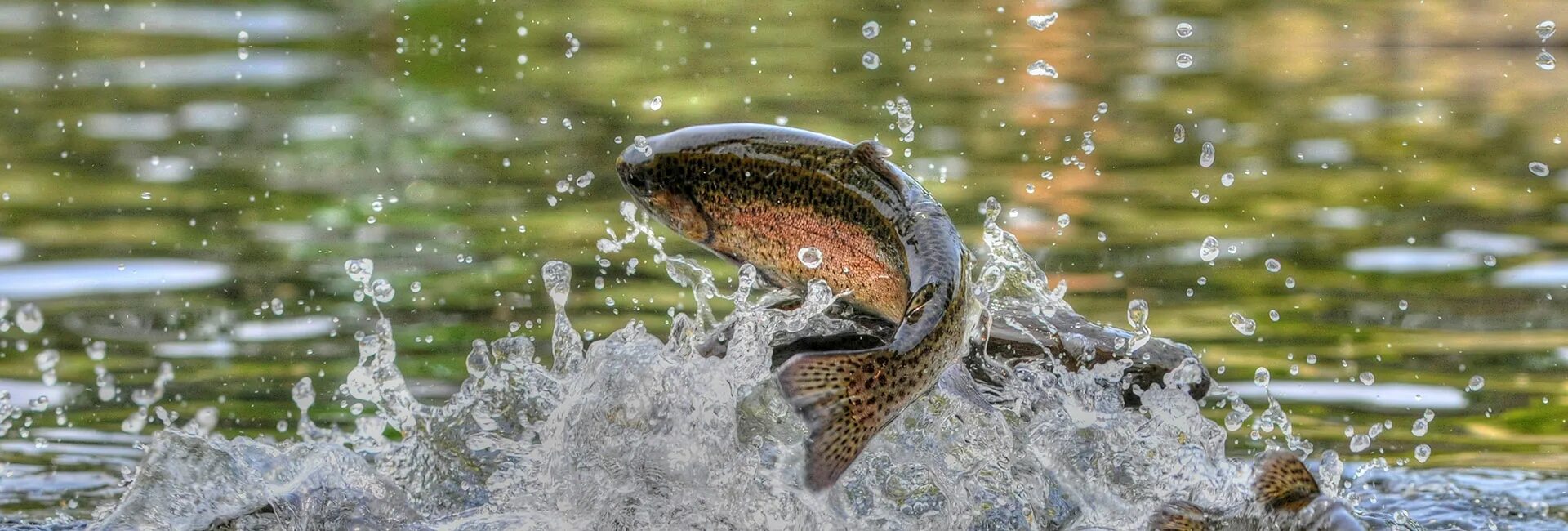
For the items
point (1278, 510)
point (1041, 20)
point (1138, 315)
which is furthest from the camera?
point (1041, 20)

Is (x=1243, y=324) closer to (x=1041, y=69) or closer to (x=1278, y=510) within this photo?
(x=1041, y=69)

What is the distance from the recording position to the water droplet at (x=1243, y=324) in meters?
7.62

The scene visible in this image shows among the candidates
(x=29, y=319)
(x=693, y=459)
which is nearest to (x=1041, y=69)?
(x=693, y=459)

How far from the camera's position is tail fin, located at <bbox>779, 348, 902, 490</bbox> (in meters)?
3.70

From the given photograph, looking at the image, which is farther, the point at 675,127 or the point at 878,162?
the point at 675,127

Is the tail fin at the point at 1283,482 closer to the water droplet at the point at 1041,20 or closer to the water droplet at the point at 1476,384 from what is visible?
the water droplet at the point at 1476,384

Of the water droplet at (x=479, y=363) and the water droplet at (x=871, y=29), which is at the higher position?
the water droplet at (x=479, y=363)

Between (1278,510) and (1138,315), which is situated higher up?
(1278,510)

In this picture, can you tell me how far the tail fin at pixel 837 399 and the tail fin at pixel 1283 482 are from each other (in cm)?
100

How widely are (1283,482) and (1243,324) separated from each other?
11.6 ft

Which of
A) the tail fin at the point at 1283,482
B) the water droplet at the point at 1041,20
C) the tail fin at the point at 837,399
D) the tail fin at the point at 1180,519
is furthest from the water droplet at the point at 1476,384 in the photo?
the tail fin at the point at 837,399

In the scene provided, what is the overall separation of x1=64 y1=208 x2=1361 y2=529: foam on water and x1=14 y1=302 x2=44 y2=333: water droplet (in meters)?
2.32

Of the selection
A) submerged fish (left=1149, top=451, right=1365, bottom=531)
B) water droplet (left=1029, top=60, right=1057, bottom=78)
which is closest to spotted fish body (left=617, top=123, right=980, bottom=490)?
submerged fish (left=1149, top=451, right=1365, bottom=531)

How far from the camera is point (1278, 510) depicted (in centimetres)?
421
